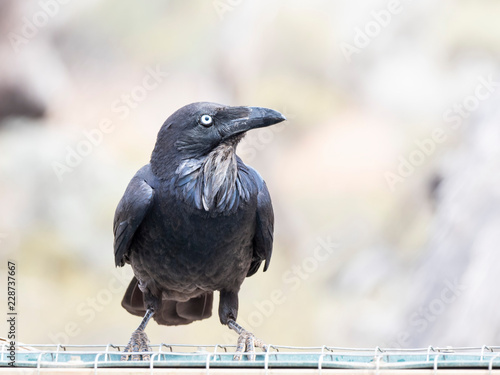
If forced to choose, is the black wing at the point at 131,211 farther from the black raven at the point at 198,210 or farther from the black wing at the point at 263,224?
the black wing at the point at 263,224

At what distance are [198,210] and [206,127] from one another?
28cm

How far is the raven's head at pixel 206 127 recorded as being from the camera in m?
2.50

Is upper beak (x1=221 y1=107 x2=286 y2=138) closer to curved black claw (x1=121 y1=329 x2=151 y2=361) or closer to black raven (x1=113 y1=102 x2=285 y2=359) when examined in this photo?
black raven (x1=113 y1=102 x2=285 y2=359)

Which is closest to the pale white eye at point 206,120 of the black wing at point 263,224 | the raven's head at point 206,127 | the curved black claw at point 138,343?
the raven's head at point 206,127

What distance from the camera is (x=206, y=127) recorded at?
254 cm

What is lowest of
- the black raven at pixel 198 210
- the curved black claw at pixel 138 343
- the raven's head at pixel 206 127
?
the curved black claw at pixel 138 343

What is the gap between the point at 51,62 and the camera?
177 inches

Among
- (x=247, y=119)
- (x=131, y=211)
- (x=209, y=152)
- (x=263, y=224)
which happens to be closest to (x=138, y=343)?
(x=131, y=211)

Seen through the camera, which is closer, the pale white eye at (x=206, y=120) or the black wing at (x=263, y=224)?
the pale white eye at (x=206, y=120)

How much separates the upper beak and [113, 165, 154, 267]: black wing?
347mm

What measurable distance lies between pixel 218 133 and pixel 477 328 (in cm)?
221

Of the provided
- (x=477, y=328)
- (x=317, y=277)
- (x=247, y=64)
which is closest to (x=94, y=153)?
(x=247, y=64)

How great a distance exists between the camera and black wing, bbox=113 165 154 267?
2572 millimetres

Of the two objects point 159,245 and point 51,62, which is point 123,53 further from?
point 159,245
